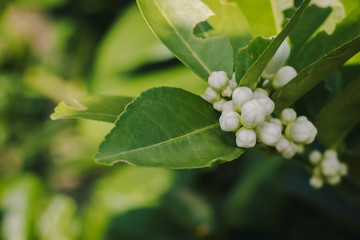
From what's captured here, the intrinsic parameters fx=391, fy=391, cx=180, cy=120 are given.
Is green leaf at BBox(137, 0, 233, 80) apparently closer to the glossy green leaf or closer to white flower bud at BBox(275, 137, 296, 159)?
the glossy green leaf

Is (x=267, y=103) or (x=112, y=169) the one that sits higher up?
(x=267, y=103)

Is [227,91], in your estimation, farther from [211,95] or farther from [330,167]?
[330,167]

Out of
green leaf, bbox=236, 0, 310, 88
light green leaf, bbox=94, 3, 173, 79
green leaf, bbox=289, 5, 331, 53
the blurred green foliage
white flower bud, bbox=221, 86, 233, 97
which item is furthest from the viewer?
light green leaf, bbox=94, 3, 173, 79

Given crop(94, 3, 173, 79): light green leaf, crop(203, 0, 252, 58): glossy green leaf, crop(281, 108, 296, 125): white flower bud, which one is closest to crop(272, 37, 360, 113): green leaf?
crop(281, 108, 296, 125): white flower bud

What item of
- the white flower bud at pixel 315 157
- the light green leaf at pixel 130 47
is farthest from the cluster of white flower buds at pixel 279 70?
the light green leaf at pixel 130 47

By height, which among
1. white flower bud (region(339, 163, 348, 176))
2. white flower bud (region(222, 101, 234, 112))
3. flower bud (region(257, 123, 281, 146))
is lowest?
white flower bud (region(339, 163, 348, 176))

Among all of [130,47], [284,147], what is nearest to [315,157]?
[284,147]

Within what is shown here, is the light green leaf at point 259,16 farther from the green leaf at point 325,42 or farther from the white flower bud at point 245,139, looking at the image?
the white flower bud at point 245,139
